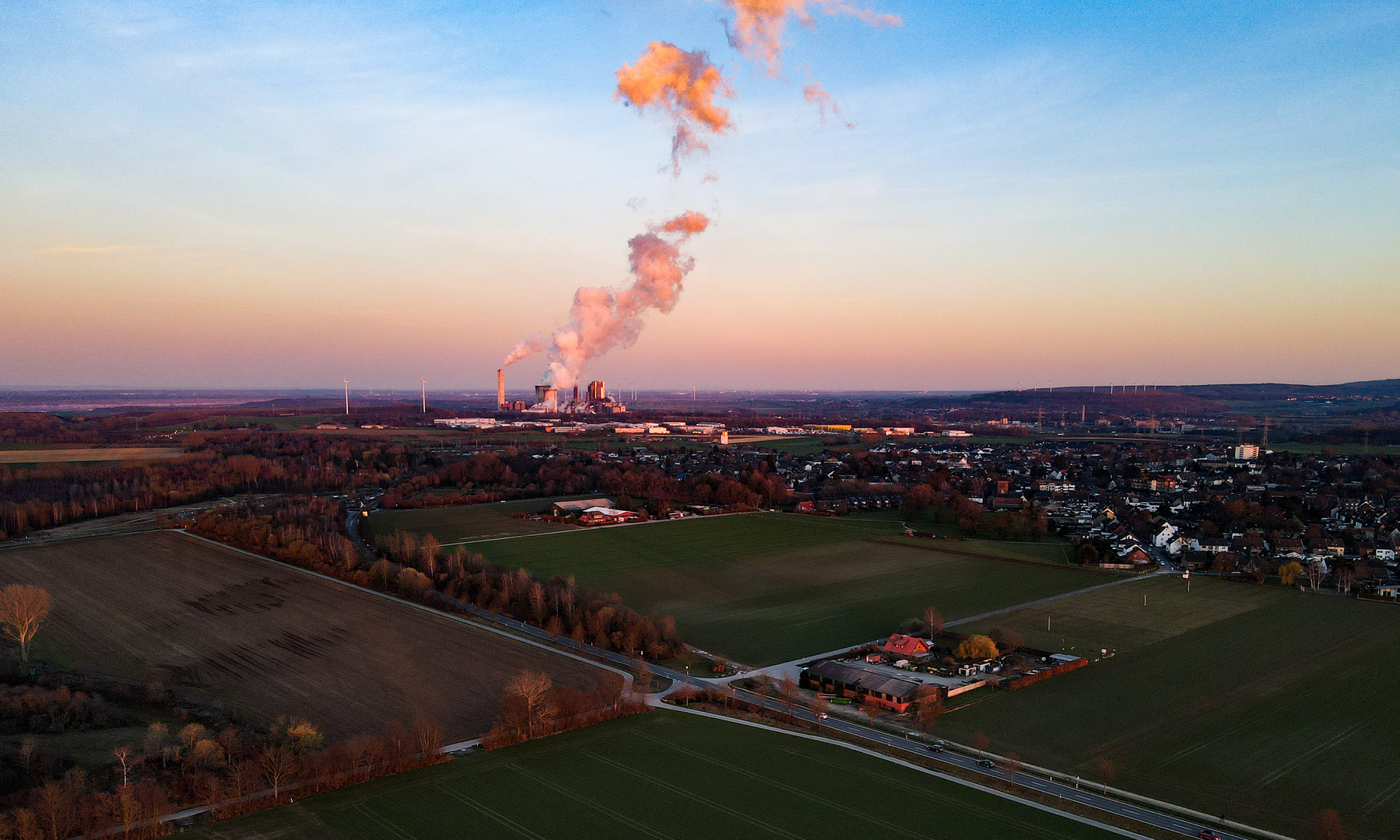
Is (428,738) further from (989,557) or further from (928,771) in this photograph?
(989,557)

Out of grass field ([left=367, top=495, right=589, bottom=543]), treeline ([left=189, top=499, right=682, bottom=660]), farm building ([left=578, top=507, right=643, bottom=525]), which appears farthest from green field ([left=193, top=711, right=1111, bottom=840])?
farm building ([left=578, top=507, right=643, bottom=525])

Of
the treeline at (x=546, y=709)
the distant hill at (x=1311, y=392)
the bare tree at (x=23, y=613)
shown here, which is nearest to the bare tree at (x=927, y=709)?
the treeline at (x=546, y=709)

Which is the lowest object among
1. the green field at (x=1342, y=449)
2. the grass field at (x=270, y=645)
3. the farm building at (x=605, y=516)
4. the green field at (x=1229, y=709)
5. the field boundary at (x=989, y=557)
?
the grass field at (x=270, y=645)

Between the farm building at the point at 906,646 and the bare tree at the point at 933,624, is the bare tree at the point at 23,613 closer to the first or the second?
the farm building at the point at 906,646

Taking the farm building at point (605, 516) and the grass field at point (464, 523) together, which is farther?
the farm building at point (605, 516)

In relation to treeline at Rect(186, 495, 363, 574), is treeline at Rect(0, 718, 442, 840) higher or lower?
lower

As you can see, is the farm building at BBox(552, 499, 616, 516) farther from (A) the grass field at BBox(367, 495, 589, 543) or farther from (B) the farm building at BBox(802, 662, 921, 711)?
(B) the farm building at BBox(802, 662, 921, 711)
